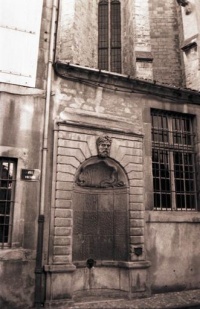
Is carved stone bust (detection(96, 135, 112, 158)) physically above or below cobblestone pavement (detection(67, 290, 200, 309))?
above

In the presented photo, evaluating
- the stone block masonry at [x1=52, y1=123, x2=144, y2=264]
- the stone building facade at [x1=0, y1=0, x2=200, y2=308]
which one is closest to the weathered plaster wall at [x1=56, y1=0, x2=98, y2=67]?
the stone building facade at [x1=0, y1=0, x2=200, y2=308]

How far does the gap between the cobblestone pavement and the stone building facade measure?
0.27 m

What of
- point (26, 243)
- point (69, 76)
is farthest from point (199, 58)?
point (26, 243)

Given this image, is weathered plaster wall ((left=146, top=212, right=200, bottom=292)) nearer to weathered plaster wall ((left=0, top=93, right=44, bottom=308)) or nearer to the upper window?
weathered plaster wall ((left=0, top=93, right=44, bottom=308))

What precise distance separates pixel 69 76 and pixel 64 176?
2.48 metres

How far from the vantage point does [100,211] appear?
24.9 ft

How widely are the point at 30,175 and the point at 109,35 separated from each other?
26.6ft

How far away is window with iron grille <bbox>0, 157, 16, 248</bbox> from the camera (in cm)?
620

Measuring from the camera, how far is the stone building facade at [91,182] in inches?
246

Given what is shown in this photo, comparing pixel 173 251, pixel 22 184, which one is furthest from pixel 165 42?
pixel 22 184

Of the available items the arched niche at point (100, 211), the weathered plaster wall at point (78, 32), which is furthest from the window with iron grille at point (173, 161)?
the weathered plaster wall at point (78, 32)

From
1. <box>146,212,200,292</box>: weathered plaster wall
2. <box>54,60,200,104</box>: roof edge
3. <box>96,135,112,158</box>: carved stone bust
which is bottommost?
<box>146,212,200,292</box>: weathered plaster wall

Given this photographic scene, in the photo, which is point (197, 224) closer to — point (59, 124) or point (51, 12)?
point (59, 124)

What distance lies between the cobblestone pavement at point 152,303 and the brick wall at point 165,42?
25.1 feet
